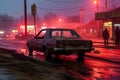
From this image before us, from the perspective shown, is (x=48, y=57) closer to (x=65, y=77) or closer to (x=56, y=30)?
(x=56, y=30)

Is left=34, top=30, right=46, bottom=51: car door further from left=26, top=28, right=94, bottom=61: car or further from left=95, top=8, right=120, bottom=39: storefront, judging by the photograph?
left=95, top=8, right=120, bottom=39: storefront

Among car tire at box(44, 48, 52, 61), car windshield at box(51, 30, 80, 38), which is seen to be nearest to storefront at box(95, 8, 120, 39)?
car windshield at box(51, 30, 80, 38)

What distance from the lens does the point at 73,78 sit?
39.8 feet

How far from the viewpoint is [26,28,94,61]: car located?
18.9 meters

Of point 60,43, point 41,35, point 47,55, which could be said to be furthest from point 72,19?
point 60,43

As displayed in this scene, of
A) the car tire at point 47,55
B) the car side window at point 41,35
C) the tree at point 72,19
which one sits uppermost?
the tree at point 72,19

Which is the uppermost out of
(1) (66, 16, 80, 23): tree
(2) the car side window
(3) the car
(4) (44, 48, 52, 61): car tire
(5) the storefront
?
(1) (66, 16, 80, 23): tree

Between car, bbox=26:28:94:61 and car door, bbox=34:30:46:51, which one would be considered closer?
car, bbox=26:28:94:61

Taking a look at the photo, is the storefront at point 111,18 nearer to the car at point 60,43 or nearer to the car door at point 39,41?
the car door at point 39,41

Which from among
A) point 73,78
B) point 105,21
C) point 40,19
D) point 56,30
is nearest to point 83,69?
point 73,78

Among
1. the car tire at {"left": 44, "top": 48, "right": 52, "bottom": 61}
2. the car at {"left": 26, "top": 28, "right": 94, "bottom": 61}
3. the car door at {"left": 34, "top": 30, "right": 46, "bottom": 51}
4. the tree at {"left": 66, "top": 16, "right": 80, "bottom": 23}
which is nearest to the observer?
the car at {"left": 26, "top": 28, "right": 94, "bottom": 61}

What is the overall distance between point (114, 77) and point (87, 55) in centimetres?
965

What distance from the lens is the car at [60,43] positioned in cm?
1891

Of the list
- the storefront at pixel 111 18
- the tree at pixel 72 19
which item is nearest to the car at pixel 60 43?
the storefront at pixel 111 18
